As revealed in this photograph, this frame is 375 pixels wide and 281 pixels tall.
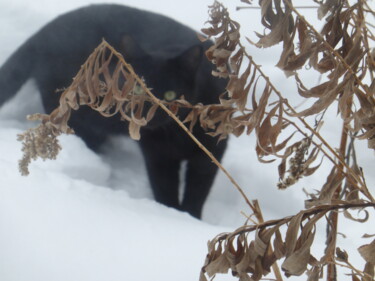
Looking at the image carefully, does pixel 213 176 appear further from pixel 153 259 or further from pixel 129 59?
pixel 153 259

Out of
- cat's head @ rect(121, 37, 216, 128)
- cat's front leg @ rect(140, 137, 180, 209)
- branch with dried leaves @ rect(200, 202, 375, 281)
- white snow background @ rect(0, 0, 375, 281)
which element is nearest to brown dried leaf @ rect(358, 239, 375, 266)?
branch with dried leaves @ rect(200, 202, 375, 281)

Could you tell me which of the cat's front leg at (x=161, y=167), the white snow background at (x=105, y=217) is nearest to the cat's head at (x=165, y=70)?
the cat's front leg at (x=161, y=167)

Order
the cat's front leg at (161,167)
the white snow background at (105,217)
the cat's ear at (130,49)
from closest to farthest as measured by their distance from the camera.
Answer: the white snow background at (105,217) → the cat's ear at (130,49) → the cat's front leg at (161,167)

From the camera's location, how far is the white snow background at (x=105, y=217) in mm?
800

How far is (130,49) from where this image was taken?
5.28 feet

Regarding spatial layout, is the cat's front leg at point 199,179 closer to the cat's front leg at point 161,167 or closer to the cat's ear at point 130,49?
the cat's front leg at point 161,167

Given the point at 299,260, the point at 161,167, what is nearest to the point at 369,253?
the point at 299,260

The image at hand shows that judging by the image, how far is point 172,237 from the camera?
0.95 metres

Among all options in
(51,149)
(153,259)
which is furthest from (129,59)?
(51,149)

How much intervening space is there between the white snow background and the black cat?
0.08 meters

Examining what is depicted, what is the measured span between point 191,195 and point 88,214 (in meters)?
0.78

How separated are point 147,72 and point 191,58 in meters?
0.14

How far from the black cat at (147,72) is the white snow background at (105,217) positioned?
0.26 ft

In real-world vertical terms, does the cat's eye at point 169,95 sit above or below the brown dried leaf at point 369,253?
above
